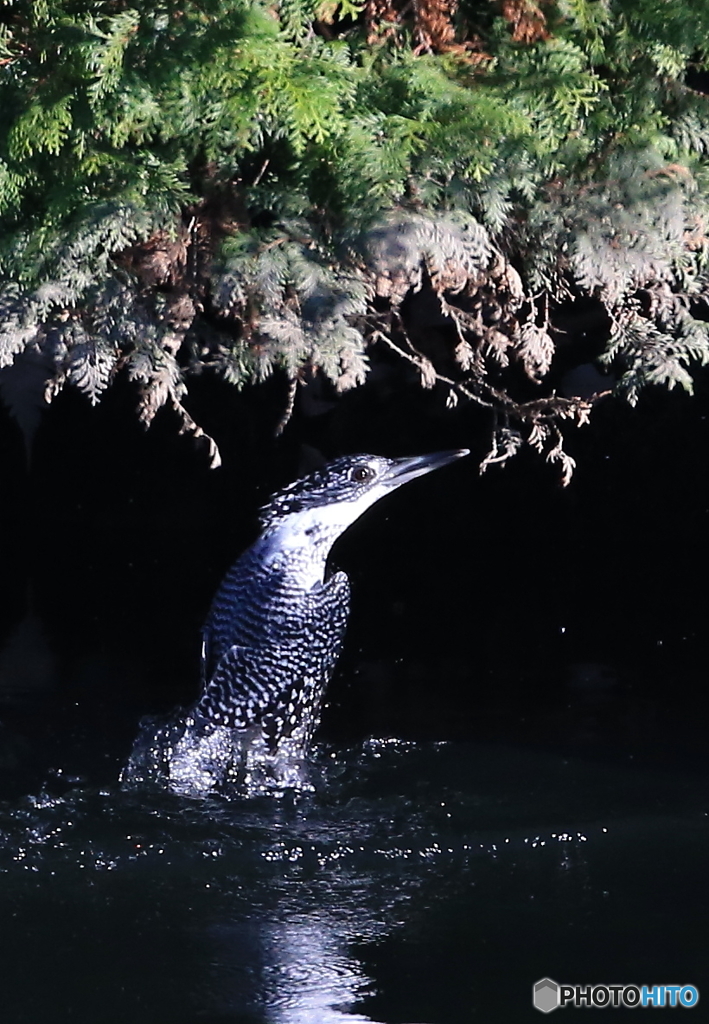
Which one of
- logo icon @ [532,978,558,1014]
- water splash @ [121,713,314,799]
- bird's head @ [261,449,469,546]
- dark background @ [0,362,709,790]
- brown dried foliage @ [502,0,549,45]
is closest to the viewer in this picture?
logo icon @ [532,978,558,1014]

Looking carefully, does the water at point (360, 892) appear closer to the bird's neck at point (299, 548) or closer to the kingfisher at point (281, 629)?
the kingfisher at point (281, 629)

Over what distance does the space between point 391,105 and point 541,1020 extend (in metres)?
2.00

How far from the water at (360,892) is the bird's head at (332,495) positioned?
68 cm

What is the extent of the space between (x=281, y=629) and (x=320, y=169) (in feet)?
4.32

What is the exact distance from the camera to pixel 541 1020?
246 cm

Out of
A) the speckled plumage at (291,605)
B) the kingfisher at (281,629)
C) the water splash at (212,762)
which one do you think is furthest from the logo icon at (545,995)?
the speckled plumage at (291,605)

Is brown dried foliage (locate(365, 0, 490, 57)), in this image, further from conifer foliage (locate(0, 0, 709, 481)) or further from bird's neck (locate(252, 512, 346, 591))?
bird's neck (locate(252, 512, 346, 591))

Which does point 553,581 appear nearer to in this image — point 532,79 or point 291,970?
point 532,79

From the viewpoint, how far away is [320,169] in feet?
10.4

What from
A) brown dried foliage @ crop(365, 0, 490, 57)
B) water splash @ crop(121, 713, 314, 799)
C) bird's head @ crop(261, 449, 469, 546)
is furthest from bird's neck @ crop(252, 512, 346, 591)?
brown dried foliage @ crop(365, 0, 490, 57)

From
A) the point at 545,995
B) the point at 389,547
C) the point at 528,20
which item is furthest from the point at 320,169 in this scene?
the point at 389,547

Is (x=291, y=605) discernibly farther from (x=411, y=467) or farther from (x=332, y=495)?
(x=411, y=467)

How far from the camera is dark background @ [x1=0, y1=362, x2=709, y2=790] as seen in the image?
4.93m

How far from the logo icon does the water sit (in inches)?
0.9
